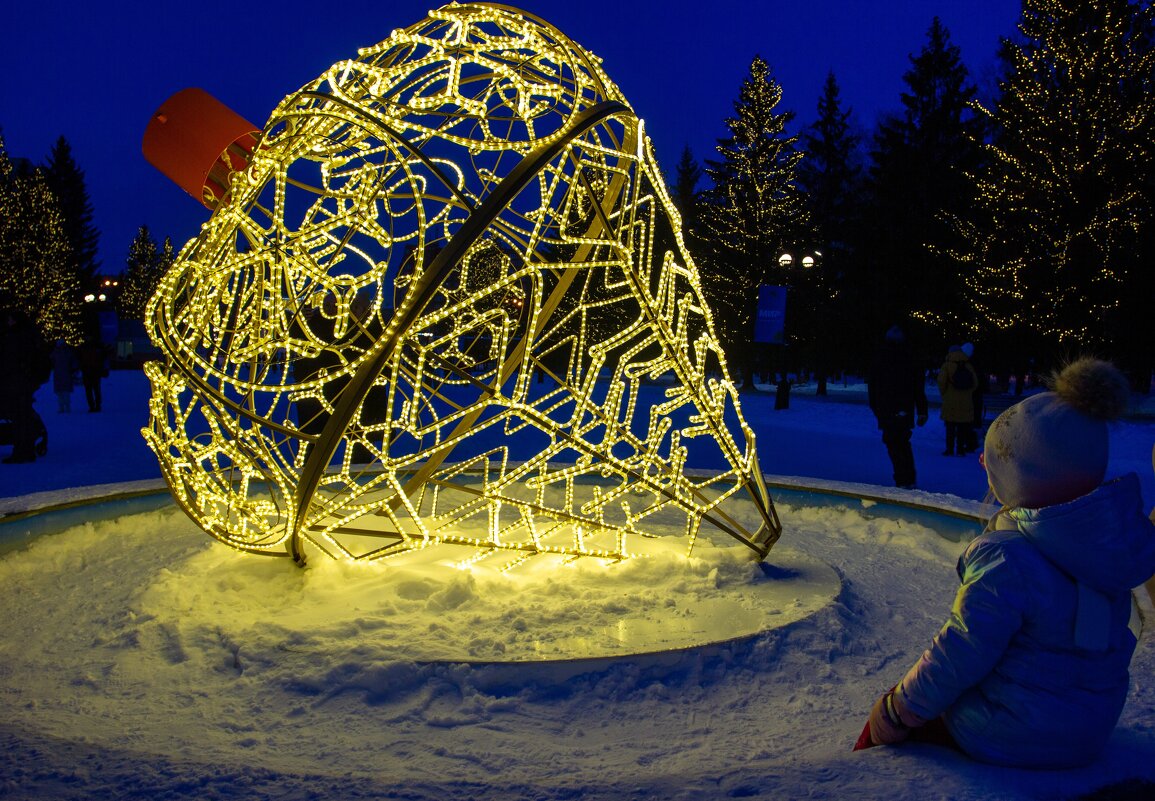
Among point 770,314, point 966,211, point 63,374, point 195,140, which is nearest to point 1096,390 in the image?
point 195,140

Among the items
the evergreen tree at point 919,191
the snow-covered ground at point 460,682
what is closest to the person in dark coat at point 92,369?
the snow-covered ground at point 460,682

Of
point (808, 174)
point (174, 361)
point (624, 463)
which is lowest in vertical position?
point (624, 463)

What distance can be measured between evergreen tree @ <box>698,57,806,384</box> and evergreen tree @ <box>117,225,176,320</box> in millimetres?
39495

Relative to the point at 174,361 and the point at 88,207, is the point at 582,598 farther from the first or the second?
the point at 88,207

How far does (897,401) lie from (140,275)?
57782 mm

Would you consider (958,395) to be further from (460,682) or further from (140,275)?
(140,275)

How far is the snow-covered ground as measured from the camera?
6.73 feet

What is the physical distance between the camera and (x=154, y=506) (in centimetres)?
554

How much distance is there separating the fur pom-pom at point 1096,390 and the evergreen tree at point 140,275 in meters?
56.7

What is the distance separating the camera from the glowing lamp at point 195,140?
4.03 metres

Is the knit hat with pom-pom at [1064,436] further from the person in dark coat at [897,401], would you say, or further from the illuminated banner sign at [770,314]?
the illuminated banner sign at [770,314]

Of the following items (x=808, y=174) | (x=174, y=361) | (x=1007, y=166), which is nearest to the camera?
(x=174, y=361)

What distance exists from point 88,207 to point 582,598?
54.9 meters

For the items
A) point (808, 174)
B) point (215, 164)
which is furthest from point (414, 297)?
point (808, 174)
